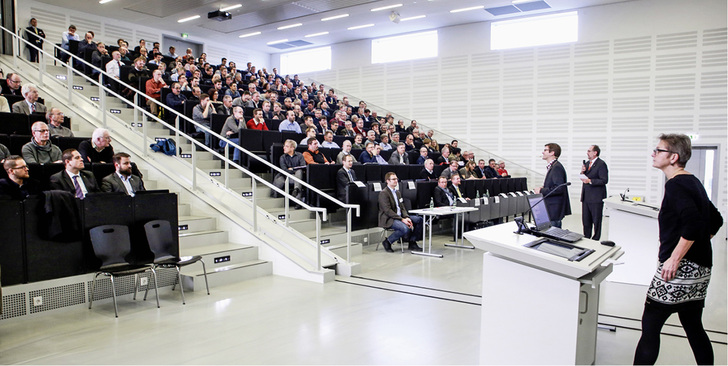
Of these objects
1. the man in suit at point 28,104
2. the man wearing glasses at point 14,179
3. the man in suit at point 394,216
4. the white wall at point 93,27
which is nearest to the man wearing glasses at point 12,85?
the man in suit at point 28,104

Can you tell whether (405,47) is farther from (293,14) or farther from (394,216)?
(394,216)

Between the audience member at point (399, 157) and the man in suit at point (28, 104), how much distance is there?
5.93 metres

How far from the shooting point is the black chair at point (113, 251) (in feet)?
13.3

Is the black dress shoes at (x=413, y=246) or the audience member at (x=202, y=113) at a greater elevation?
the audience member at (x=202, y=113)

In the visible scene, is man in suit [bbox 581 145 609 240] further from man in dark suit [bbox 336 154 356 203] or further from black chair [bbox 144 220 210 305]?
black chair [bbox 144 220 210 305]

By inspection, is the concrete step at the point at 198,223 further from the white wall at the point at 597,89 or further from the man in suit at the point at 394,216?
the white wall at the point at 597,89

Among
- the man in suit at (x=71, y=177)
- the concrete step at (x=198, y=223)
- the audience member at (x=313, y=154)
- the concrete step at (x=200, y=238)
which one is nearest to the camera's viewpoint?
the man in suit at (x=71, y=177)

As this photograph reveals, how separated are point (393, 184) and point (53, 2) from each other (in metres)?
11.8

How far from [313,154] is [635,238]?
4704mm

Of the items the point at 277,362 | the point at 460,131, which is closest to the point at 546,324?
the point at 277,362

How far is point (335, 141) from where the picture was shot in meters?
9.80

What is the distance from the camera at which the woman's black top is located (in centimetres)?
239

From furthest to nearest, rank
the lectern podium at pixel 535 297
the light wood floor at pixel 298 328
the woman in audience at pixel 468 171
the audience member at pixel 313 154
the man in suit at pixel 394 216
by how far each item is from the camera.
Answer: the woman in audience at pixel 468 171 → the audience member at pixel 313 154 → the man in suit at pixel 394 216 → the light wood floor at pixel 298 328 → the lectern podium at pixel 535 297

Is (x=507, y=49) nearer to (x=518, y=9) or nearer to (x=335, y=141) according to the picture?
(x=518, y=9)
